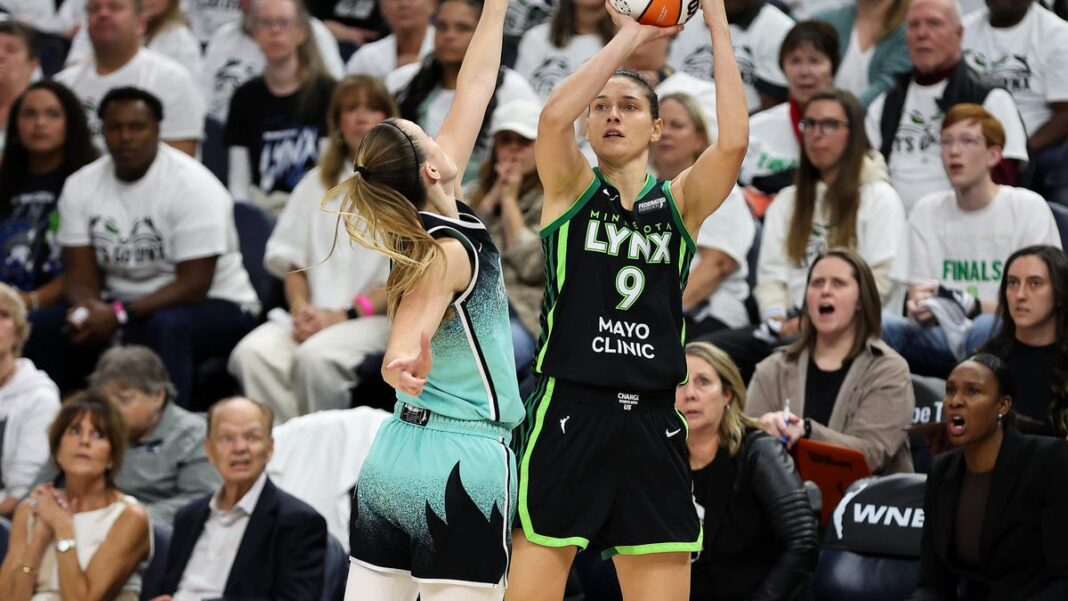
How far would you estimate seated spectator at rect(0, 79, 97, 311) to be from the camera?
9.03m

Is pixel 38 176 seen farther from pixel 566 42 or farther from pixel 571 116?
pixel 571 116

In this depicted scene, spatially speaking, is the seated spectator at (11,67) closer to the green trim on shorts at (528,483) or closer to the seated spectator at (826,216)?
the seated spectator at (826,216)

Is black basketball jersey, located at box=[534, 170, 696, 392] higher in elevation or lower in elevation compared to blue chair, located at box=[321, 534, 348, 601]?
higher

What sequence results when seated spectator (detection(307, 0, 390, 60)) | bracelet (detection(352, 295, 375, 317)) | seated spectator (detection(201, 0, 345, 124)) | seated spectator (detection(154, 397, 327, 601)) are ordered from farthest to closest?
seated spectator (detection(307, 0, 390, 60))
seated spectator (detection(201, 0, 345, 124))
bracelet (detection(352, 295, 375, 317))
seated spectator (detection(154, 397, 327, 601))

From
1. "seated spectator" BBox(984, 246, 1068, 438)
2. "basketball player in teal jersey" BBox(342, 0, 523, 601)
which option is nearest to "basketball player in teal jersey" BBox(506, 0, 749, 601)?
"basketball player in teal jersey" BBox(342, 0, 523, 601)

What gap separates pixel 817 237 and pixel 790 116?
1.20 m

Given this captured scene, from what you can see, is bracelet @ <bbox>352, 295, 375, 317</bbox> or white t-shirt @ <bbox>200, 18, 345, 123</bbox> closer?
bracelet @ <bbox>352, 295, 375, 317</bbox>

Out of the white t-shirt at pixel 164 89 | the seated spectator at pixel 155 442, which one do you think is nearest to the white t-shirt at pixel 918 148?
the seated spectator at pixel 155 442

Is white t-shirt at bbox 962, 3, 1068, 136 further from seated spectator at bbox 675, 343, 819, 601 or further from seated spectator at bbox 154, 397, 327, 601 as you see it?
seated spectator at bbox 154, 397, 327, 601

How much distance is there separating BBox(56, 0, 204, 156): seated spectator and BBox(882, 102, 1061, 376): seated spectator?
4.59 meters

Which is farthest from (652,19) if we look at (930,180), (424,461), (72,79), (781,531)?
(72,79)

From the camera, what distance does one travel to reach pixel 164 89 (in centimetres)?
981

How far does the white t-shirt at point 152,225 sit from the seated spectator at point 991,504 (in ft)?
14.4

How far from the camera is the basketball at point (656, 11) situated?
15.2ft
